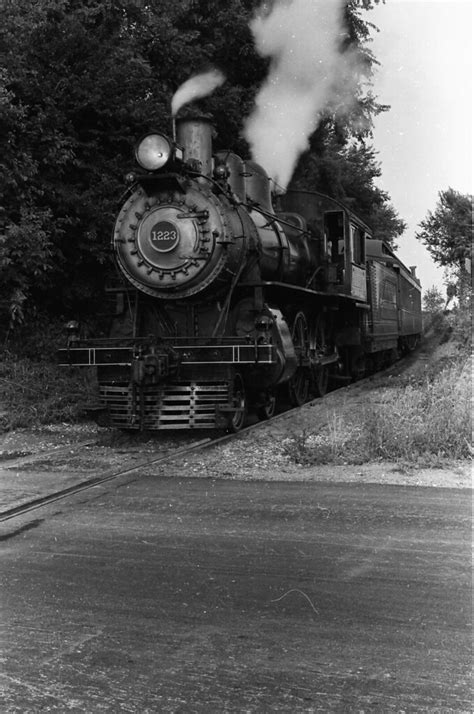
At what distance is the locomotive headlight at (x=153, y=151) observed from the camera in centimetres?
791

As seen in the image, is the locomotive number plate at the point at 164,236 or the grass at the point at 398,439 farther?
the locomotive number plate at the point at 164,236

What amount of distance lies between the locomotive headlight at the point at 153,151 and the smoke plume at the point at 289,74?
5.95 meters

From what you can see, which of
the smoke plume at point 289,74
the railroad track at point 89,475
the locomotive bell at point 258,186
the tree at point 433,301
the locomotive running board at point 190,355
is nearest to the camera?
the railroad track at point 89,475

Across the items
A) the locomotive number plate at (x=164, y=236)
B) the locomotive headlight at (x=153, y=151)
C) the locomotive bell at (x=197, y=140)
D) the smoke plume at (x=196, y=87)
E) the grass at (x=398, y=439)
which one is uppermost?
the smoke plume at (x=196, y=87)

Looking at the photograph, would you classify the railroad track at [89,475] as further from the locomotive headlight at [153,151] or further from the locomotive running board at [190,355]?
the locomotive headlight at [153,151]

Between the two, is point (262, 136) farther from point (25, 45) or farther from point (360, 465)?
point (360, 465)

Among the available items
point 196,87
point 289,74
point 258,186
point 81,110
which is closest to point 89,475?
point 258,186

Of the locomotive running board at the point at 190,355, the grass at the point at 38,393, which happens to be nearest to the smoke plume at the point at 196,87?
the locomotive running board at the point at 190,355

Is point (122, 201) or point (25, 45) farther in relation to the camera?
point (25, 45)

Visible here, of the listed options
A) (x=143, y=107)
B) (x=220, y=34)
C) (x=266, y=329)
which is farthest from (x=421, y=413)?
(x=220, y=34)

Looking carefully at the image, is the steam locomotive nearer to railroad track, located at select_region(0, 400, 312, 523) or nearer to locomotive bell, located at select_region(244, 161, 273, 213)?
locomotive bell, located at select_region(244, 161, 273, 213)

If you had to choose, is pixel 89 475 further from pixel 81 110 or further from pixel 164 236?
pixel 81 110

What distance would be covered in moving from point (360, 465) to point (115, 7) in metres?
9.34

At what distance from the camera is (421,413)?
759 centimetres
